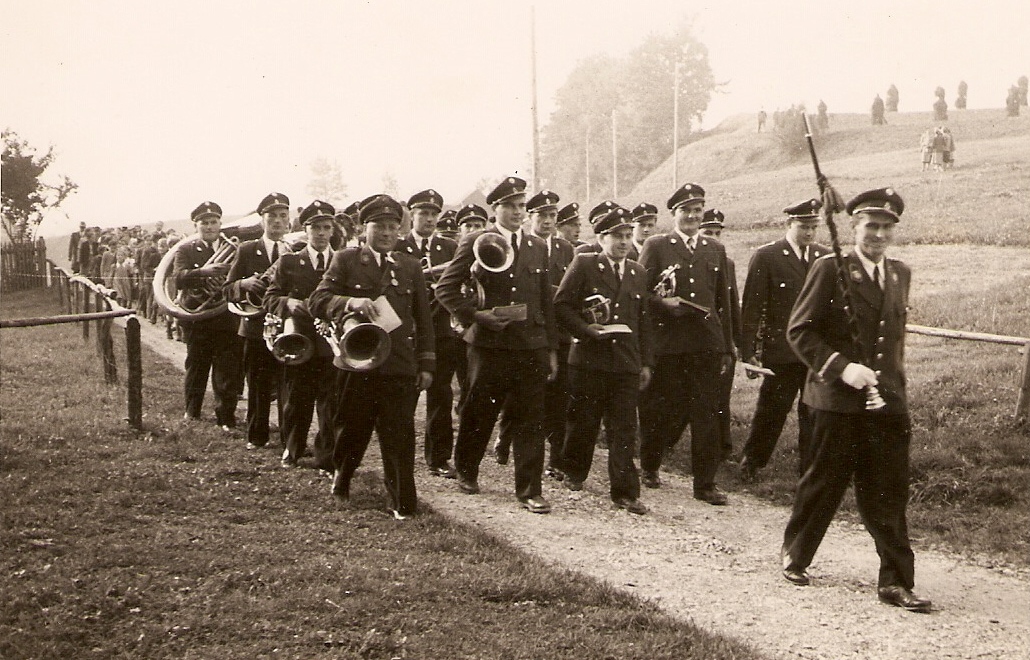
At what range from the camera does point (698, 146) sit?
6200 centimetres

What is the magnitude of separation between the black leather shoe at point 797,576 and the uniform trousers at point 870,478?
20 centimetres

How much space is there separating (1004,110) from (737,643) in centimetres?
4128

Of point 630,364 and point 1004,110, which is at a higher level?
point 1004,110

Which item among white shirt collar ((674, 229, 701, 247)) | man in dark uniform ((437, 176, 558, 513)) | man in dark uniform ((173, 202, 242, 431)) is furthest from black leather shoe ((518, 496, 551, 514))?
man in dark uniform ((173, 202, 242, 431))

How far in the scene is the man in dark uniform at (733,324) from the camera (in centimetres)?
852

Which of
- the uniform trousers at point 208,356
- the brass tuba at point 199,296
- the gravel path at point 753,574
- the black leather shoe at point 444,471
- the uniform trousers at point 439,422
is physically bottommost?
the gravel path at point 753,574

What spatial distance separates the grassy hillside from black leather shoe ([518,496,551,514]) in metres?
11.4

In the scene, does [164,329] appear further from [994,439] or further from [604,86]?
[604,86]

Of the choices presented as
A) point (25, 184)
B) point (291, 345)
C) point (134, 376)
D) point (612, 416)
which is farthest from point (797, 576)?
point (25, 184)

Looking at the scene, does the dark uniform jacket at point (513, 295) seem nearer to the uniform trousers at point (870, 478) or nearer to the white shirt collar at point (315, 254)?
the white shirt collar at point (315, 254)

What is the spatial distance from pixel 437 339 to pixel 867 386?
14.2 ft

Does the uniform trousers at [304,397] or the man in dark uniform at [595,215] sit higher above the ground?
the man in dark uniform at [595,215]

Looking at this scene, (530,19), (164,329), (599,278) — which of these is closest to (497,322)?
(599,278)

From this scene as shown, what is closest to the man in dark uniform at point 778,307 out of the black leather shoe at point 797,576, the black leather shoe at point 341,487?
the black leather shoe at point 797,576
